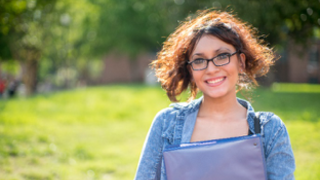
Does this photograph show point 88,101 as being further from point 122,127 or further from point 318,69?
point 318,69

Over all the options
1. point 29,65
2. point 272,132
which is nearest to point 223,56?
point 272,132

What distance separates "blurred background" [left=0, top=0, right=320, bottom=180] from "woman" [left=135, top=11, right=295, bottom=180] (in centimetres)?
84

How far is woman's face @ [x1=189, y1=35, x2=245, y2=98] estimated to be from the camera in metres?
1.92

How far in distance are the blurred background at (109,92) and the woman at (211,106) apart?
84 centimetres

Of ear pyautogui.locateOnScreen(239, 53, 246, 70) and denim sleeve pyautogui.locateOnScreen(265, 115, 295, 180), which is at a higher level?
ear pyautogui.locateOnScreen(239, 53, 246, 70)

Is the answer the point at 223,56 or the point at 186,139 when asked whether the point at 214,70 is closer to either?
the point at 223,56

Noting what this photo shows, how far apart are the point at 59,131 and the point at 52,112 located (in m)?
2.94

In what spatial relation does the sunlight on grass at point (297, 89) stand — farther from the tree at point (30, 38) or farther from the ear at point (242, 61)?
the ear at point (242, 61)

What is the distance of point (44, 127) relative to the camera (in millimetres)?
8953

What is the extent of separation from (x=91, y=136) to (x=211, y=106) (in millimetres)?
6736

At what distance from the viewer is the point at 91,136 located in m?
8.33

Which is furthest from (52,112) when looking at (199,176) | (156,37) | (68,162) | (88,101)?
(156,37)

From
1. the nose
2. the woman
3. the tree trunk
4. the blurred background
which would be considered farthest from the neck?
the tree trunk

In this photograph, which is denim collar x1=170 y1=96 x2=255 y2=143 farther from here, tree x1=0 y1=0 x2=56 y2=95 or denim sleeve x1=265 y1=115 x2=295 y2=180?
tree x1=0 y1=0 x2=56 y2=95
